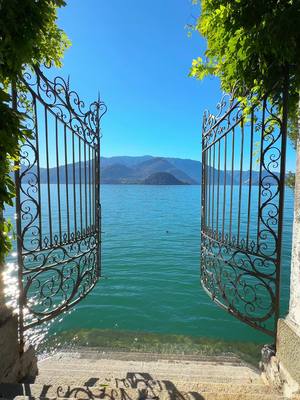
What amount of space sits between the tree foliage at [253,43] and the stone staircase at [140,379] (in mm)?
3431

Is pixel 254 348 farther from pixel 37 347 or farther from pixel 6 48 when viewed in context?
pixel 6 48

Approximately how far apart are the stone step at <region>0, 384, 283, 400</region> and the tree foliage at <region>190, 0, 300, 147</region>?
3.31 m

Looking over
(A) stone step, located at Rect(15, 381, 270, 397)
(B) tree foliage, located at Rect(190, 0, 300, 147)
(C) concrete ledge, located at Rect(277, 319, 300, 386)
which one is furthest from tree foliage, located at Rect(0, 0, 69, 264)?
(C) concrete ledge, located at Rect(277, 319, 300, 386)

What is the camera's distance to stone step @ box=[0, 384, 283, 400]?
288 centimetres

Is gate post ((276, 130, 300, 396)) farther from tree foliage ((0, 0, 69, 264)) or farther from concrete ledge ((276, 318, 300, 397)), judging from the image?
tree foliage ((0, 0, 69, 264))

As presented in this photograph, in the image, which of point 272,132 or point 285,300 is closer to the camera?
point 272,132

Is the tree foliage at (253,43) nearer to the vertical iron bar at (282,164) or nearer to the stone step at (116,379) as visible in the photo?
the vertical iron bar at (282,164)

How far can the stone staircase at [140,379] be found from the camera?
2947 millimetres

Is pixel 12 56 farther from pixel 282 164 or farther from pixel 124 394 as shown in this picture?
pixel 124 394

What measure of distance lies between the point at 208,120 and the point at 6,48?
3.39 m

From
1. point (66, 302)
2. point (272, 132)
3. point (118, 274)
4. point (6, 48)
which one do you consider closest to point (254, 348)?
point (66, 302)

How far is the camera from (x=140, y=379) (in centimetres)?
352

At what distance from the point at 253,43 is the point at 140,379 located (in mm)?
4146

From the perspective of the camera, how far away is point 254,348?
647 cm
